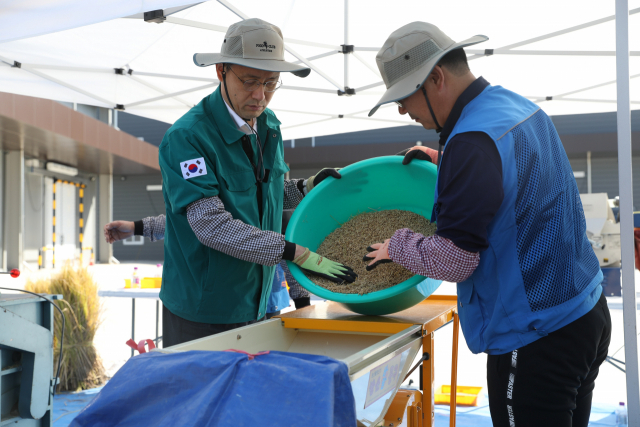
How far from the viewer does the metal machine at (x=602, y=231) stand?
4090 millimetres

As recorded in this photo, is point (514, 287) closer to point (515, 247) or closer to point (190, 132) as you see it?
point (515, 247)

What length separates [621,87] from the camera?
1789 mm

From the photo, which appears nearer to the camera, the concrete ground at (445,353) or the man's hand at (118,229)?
the man's hand at (118,229)

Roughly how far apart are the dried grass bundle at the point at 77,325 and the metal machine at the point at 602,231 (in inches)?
158

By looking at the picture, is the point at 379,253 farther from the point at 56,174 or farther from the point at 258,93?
the point at 56,174

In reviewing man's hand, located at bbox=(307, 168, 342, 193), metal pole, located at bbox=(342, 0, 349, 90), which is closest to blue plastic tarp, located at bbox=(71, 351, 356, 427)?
man's hand, located at bbox=(307, 168, 342, 193)

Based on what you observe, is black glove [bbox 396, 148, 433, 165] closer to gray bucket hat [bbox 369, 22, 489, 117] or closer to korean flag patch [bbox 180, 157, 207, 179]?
gray bucket hat [bbox 369, 22, 489, 117]

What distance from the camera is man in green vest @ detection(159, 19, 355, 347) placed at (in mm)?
1605

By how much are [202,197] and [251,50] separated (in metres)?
0.51

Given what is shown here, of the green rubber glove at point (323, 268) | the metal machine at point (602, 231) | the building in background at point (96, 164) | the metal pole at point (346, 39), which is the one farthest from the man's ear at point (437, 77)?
the building in background at point (96, 164)

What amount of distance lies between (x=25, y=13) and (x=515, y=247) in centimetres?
205

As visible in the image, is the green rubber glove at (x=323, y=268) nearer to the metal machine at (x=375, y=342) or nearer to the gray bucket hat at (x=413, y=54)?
the metal machine at (x=375, y=342)

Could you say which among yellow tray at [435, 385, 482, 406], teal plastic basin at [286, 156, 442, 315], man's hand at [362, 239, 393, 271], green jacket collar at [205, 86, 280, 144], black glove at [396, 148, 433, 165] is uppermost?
green jacket collar at [205, 86, 280, 144]

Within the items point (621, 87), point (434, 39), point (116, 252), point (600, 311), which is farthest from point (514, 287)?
point (116, 252)
